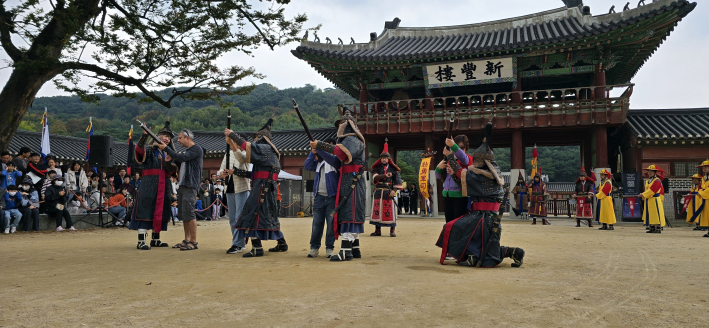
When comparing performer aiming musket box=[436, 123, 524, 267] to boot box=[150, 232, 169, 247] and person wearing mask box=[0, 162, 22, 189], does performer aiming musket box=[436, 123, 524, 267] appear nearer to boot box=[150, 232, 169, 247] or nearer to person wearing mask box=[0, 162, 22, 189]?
boot box=[150, 232, 169, 247]

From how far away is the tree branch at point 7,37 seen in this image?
5230 millimetres

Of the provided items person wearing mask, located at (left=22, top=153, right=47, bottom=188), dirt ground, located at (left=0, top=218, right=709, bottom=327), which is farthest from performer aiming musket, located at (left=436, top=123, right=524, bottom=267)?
person wearing mask, located at (left=22, top=153, right=47, bottom=188)

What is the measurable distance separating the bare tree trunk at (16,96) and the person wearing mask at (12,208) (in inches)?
211

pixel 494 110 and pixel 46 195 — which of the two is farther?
pixel 494 110

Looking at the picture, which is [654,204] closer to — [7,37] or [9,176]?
[7,37]

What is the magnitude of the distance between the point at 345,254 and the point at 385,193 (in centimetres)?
430

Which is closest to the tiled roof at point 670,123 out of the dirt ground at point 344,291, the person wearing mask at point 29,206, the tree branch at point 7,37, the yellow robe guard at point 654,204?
the yellow robe guard at point 654,204

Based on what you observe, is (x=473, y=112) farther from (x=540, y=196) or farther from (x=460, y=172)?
(x=460, y=172)

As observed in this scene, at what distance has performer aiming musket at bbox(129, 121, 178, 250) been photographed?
6.55 m

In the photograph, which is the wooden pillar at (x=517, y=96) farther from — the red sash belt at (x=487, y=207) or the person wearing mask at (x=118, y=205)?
the person wearing mask at (x=118, y=205)

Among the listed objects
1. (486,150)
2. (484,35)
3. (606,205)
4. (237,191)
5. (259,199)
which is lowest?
(606,205)

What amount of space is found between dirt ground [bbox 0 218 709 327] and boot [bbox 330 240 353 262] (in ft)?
0.53

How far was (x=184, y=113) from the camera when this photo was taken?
168 feet

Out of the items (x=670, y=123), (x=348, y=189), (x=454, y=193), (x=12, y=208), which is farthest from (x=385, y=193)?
(x=670, y=123)
